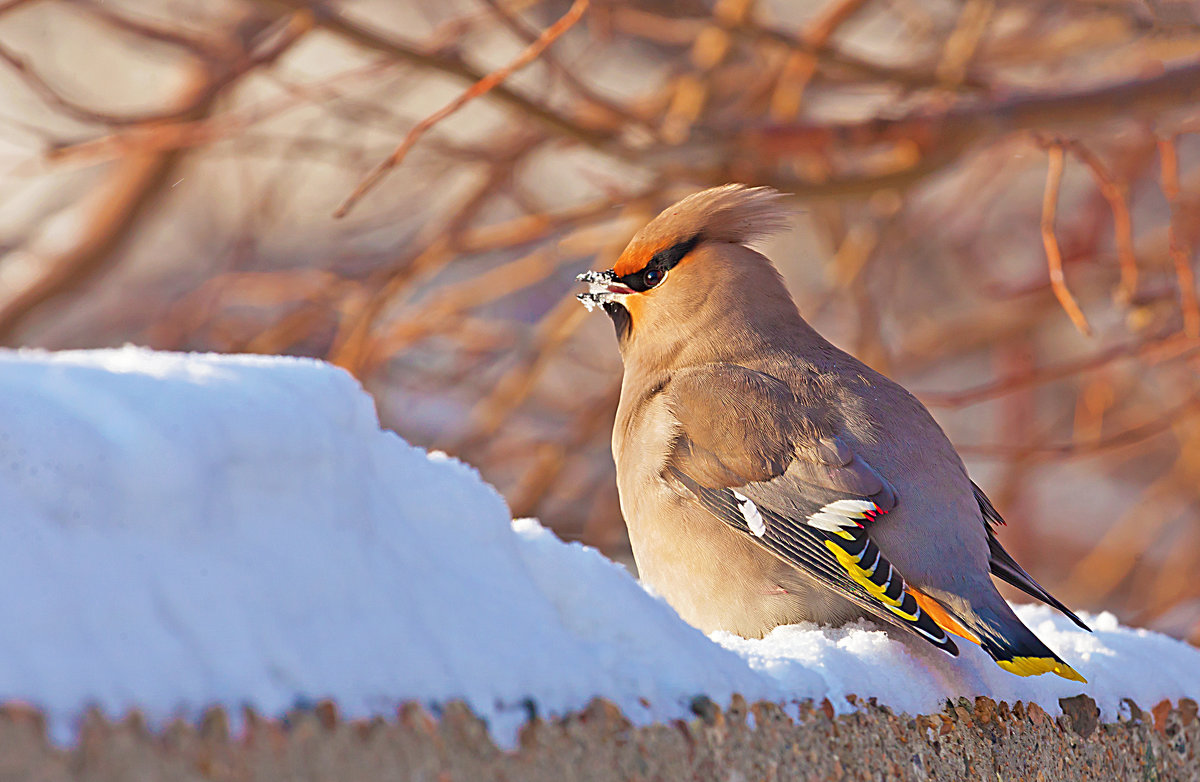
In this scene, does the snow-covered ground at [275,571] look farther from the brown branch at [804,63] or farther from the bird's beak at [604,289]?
the brown branch at [804,63]

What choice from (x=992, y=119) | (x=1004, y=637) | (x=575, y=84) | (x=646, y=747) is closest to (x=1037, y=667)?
(x=1004, y=637)

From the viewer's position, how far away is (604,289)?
3367 mm

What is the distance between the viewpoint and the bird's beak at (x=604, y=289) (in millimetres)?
3355

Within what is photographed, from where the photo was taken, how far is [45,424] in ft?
3.84

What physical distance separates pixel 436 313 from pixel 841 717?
3.57m

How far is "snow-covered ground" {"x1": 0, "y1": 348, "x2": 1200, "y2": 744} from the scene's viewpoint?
1064 millimetres

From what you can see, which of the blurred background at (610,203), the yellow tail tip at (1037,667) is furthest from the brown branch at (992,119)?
the yellow tail tip at (1037,667)

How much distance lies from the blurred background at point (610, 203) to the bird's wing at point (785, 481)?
1.08 meters

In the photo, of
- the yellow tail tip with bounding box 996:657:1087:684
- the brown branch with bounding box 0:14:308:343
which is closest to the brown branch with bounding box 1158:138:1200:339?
the yellow tail tip with bounding box 996:657:1087:684

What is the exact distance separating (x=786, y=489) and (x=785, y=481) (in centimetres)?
2

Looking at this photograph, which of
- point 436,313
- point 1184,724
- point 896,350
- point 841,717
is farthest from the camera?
point 896,350

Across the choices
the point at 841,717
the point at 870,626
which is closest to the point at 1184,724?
the point at 870,626

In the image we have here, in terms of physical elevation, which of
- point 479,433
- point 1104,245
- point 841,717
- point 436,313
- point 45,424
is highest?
point 45,424

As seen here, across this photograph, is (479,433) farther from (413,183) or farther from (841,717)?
(841,717)
